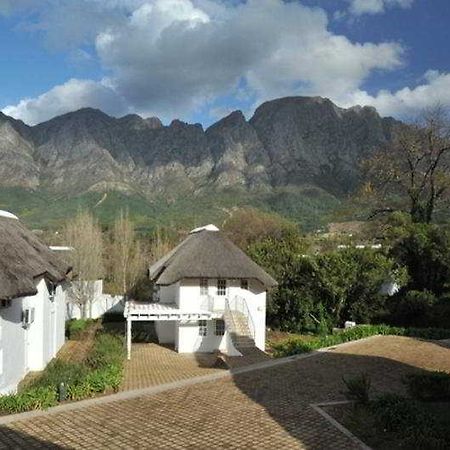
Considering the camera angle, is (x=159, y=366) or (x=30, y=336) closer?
(x=159, y=366)

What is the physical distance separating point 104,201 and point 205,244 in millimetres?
72634

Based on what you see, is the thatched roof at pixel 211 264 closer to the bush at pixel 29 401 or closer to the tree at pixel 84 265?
the tree at pixel 84 265

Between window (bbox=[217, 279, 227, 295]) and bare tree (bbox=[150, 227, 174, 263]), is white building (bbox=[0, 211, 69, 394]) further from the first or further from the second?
bare tree (bbox=[150, 227, 174, 263])

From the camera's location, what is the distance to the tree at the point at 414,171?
36.1m

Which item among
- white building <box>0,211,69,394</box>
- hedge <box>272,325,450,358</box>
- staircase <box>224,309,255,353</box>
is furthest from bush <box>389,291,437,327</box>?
white building <box>0,211,69,394</box>

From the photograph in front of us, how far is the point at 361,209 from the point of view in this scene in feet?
134

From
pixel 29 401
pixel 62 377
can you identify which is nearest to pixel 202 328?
pixel 62 377

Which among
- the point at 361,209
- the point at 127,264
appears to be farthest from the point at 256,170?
the point at 361,209

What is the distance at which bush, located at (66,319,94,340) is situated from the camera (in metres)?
35.9

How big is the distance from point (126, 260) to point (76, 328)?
1474cm

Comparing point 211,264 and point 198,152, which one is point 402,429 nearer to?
point 211,264

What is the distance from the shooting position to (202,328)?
2822 centimetres

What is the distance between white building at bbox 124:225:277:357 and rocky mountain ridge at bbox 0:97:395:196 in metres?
78.6

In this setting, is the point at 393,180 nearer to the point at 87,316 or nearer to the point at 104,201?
the point at 87,316
